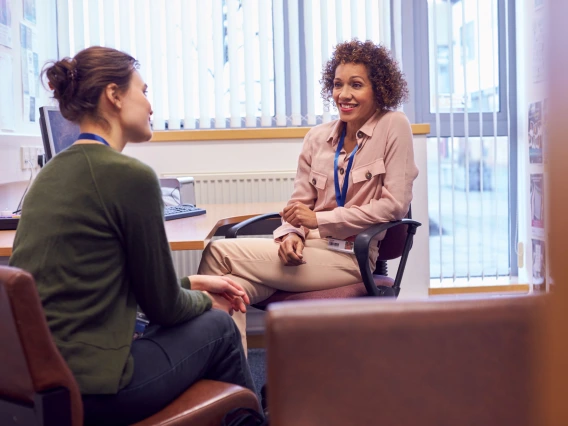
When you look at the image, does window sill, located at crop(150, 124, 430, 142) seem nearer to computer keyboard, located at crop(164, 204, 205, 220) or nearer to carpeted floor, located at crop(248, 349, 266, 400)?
computer keyboard, located at crop(164, 204, 205, 220)

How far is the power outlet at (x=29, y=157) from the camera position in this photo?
8.68 ft

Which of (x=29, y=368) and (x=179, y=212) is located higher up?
(x=179, y=212)

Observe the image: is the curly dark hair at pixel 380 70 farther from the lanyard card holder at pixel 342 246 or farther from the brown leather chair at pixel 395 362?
the brown leather chair at pixel 395 362

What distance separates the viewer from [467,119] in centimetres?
347

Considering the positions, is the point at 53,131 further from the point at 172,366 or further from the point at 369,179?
the point at 172,366

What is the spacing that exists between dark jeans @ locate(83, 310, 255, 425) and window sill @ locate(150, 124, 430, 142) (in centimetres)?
199

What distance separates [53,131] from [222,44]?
54.7 inches

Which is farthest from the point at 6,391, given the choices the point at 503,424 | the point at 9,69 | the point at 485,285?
the point at 485,285

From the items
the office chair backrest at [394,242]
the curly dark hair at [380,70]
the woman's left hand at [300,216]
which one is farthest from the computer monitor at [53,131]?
the office chair backrest at [394,242]

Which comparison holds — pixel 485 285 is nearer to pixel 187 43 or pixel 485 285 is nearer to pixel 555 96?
pixel 187 43

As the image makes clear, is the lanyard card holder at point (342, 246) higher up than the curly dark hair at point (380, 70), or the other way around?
the curly dark hair at point (380, 70)

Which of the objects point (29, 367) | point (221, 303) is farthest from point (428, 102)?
point (29, 367)

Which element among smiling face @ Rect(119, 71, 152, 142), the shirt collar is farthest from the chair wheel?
smiling face @ Rect(119, 71, 152, 142)

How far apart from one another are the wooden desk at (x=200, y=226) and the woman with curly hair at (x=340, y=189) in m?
0.11
